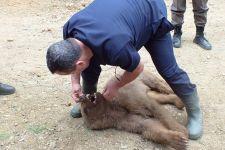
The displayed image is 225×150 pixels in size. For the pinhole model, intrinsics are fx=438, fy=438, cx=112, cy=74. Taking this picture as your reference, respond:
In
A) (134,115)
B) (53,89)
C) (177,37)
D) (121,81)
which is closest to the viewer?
(121,81)

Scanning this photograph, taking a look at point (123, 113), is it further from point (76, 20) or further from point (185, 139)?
point (76, 20)

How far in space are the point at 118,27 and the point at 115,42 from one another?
0.48ft

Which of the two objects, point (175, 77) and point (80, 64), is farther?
point (175, 77)

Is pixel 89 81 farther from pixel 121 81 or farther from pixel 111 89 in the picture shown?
pixel 121 81

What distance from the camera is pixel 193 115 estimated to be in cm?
404

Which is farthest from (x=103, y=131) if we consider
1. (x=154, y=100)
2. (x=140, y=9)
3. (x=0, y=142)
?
(x=140, y=9)

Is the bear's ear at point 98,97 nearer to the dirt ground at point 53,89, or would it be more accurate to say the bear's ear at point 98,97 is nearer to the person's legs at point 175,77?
the dirt ground at point 53,89

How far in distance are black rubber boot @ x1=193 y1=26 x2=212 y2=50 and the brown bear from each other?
209cm

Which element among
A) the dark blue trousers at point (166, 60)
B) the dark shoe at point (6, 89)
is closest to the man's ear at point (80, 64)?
the dark blue trousers at point (166, 60)

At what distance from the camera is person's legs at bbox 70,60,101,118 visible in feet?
12.4

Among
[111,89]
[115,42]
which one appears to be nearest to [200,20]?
[111,89]

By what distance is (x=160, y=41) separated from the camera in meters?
3.64

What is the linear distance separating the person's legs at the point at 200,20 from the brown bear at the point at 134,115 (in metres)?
2.09

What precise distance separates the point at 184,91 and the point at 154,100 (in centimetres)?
35
